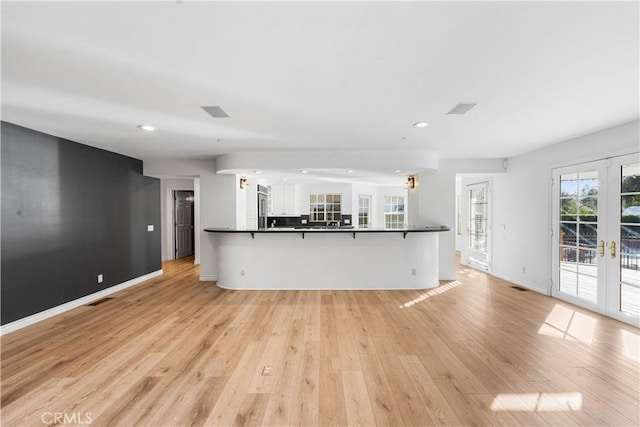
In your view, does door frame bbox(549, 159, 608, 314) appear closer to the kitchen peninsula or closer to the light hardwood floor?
the light hardwood floor

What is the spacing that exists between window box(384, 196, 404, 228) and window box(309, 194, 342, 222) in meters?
1.84

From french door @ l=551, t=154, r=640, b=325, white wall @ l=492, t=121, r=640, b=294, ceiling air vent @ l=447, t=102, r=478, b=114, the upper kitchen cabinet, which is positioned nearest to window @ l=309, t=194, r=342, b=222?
the upper kitchen cabinet

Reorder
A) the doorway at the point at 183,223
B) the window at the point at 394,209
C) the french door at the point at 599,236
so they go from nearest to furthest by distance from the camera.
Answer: the french door at the point at 599,236, the doorway at the point at 183,223, the window at the point at 394,209

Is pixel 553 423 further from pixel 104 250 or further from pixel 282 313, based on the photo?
pixel 104 250

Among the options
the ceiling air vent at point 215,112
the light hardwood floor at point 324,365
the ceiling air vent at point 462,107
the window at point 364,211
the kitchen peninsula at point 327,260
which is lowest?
the light hardwood floor at point 324,365

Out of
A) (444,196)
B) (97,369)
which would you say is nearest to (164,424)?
(97,369)

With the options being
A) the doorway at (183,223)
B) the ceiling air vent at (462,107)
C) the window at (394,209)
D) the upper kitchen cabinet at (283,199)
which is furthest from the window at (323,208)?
the ceiling air vent at (462,107)

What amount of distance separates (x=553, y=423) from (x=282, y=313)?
278 centimetres

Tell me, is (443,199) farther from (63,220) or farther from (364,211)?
(63,220)

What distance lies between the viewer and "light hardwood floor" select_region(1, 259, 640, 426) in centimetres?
183

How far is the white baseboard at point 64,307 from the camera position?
312cm

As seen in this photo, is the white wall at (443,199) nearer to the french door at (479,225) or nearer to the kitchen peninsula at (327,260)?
the kitchen peninsula at (327,260)

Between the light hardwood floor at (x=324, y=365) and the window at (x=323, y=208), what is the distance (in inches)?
182

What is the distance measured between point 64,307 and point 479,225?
7.99m
